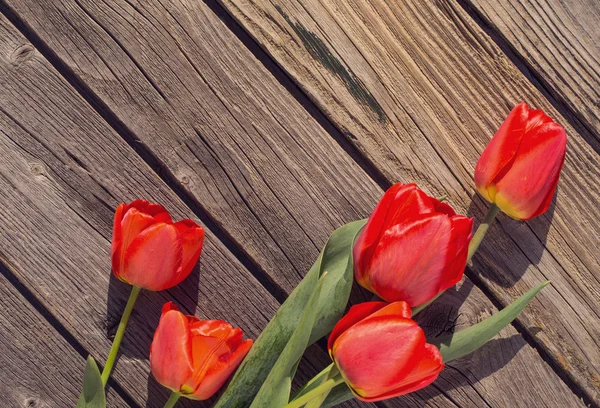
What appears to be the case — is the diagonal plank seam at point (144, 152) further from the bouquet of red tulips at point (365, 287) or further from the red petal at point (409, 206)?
the red petal at point (409, 206)

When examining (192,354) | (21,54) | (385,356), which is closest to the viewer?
(385,356)

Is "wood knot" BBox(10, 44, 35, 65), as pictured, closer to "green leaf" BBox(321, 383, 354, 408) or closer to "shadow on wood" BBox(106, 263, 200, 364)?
"shadow on wood" BBox(106, 263, 200, 364)

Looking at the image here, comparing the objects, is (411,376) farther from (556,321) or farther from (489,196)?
(556,321)

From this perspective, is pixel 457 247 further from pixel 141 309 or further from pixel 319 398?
pixel 141 309

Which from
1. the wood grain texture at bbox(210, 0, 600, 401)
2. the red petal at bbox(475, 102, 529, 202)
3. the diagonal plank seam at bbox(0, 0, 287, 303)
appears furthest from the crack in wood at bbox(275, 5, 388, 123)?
the diagonal plank seam at bbox(0, 0, 287, 303)

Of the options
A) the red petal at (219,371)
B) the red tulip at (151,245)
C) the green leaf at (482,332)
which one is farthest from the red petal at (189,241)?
the green leaf at (482,332)

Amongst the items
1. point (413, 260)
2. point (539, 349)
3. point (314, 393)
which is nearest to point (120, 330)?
point (314, 393)
